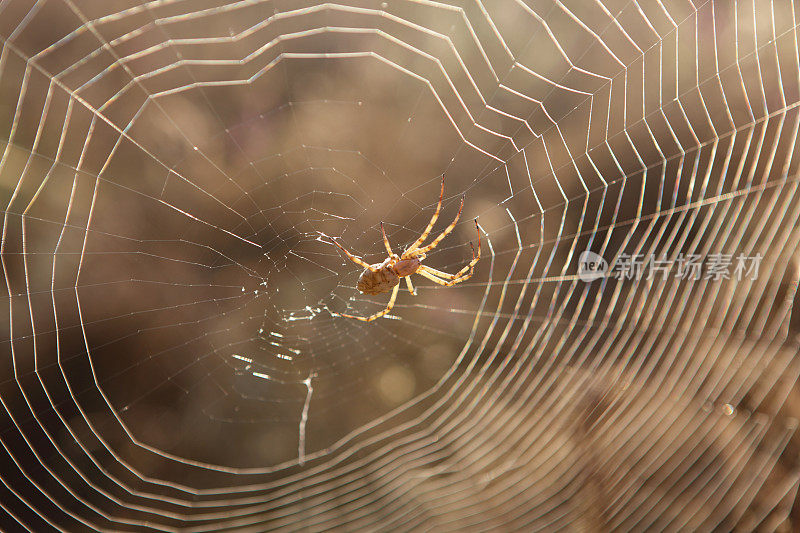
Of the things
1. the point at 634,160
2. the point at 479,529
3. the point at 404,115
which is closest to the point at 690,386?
the point at 479,529

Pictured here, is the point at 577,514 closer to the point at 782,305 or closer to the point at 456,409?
the point at 456,409

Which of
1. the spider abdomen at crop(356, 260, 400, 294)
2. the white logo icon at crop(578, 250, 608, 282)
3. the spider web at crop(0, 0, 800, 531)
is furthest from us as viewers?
the white logo icon at crop(578, 250, 608, 282)

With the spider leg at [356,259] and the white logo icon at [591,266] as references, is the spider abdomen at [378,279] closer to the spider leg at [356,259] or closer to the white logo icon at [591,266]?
the spider leg at [356,259]

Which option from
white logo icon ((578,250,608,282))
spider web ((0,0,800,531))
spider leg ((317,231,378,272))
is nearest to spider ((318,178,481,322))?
spider leg ((317,231,378,272))

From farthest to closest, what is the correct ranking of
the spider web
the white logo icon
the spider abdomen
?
the white logo icon → the spider web → the spider abdomen

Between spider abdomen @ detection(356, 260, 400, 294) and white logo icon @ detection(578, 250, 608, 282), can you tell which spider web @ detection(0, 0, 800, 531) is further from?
spider abdomen @ detection(356, 260, 400, 294)

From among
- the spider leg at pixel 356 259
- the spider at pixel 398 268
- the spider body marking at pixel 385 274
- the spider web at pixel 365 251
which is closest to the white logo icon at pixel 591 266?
the spider web at pixel 365 251

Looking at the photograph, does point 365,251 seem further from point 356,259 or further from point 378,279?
point 378,279
